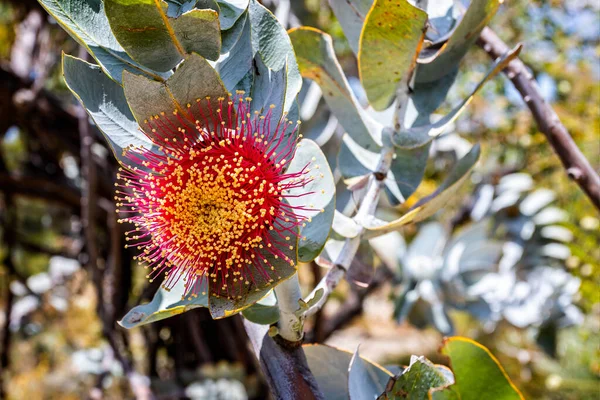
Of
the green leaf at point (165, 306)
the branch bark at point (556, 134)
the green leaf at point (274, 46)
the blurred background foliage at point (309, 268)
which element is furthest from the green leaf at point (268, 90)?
the blurred background foliage at point (309, 268)

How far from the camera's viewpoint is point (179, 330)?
1331mm

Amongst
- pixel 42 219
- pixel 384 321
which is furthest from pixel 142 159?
pixel 384 321

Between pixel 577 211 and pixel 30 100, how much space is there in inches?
60.7

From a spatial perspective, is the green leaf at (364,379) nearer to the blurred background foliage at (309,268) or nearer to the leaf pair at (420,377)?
the leaf pair at (420,377)

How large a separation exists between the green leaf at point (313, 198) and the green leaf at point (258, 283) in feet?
0.04

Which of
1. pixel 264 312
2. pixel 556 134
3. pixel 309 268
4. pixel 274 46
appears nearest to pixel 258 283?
pixel 264 312

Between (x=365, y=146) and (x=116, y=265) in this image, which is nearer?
(x=365, y=146)

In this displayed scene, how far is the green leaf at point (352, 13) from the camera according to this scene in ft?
1.40

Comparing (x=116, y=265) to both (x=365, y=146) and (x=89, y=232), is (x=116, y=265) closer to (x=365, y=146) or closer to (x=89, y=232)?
(x=89, y=232)

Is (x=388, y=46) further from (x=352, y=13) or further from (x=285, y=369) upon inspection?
(x=285, y=369)

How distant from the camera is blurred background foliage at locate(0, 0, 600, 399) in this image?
1.28m

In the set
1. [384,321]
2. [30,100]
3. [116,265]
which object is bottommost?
[384,321]

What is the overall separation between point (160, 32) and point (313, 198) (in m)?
0.13

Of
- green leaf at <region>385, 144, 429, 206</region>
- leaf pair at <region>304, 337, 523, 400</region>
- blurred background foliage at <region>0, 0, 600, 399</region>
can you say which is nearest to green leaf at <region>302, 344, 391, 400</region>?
leaf pair at <region>304, 337, 523, 400</region>
